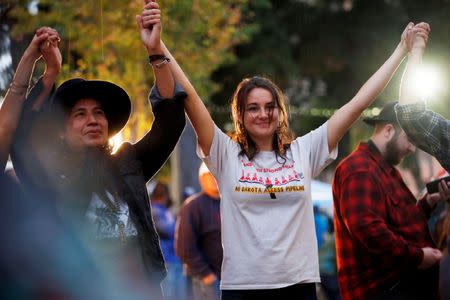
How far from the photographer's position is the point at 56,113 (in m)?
4.27

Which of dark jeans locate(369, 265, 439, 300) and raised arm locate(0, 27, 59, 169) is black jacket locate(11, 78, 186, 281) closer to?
raised arm locate(0, 27, 59, 169)

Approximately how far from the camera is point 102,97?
4.36m

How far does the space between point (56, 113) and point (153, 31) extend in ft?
1.78

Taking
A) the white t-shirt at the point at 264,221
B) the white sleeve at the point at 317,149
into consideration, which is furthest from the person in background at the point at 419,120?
the white t-shirt at the point at 264,221

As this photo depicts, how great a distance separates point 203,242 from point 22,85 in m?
4.32

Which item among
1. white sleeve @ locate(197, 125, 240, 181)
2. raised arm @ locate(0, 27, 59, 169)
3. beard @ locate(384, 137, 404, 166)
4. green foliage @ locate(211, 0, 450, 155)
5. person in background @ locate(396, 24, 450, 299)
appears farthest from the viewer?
green foliage @ locate(211, 0, 450, 155)

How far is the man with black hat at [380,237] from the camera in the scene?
5453mm

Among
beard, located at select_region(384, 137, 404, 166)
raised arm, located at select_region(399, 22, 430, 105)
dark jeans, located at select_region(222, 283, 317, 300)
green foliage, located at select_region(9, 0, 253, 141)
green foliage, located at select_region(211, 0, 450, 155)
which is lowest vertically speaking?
dark jeans, located at select_region(222, 283, 317, 300)

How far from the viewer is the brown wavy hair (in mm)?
4840

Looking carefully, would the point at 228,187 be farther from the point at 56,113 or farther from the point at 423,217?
the point at 423,217

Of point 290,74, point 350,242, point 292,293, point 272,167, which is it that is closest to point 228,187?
point 272,167

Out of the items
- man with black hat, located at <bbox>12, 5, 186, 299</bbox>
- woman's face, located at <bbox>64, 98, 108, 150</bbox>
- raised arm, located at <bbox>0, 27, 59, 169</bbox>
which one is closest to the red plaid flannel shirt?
man with black hat, located at <bbox>12, 5, 186, 299</bbox>

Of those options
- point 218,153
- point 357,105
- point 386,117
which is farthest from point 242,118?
point 386,117

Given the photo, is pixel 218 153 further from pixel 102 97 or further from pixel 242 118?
pixel 102 97
